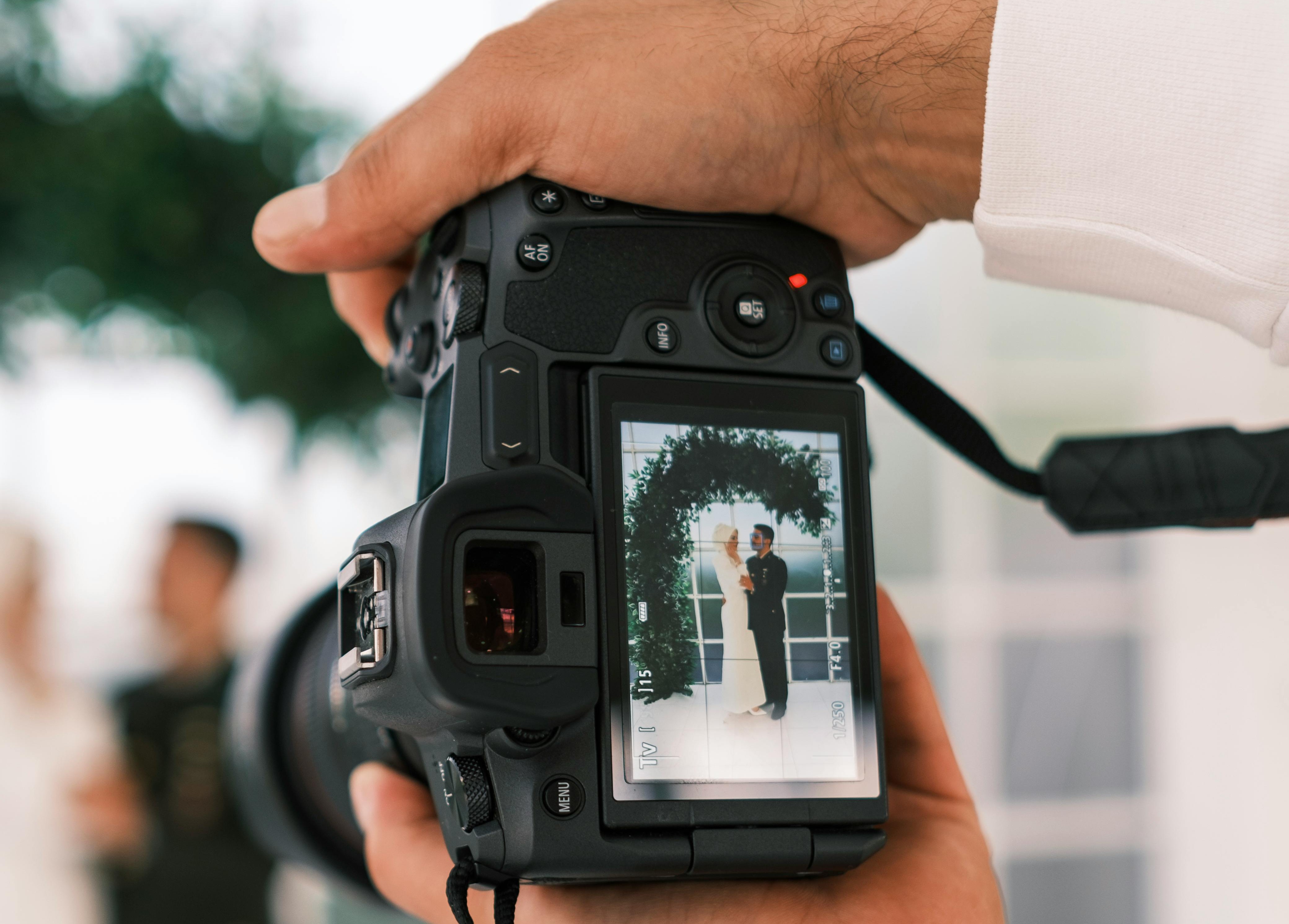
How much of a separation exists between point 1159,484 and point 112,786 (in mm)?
1857

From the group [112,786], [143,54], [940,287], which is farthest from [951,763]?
[940,287]

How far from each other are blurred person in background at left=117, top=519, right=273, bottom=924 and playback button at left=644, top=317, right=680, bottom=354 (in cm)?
159

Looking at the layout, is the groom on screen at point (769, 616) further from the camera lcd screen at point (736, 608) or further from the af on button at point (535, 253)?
the af on button at point (535, 253)

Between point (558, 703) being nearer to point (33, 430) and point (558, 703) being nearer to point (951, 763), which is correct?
point (951, 763)

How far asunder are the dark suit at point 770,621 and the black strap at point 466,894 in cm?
14

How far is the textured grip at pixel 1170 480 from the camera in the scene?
57cm

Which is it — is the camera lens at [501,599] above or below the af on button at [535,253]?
below

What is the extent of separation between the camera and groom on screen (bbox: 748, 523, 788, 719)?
0.50m

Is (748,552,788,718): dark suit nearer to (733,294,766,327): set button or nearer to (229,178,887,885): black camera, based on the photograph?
(229,178,887,885): black camera

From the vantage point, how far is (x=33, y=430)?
79.8 inches

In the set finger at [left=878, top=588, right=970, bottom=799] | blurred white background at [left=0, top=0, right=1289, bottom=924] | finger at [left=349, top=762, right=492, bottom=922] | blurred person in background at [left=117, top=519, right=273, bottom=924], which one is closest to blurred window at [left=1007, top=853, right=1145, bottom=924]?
blurred white background at [left=0, top=0, right=1289, bottom=924]

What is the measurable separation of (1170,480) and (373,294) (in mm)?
507

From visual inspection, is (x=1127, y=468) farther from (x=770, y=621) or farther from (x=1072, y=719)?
(x=1072, y=719)

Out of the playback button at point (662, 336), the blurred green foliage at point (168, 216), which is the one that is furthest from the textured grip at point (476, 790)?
the blurred green foliage at point (168, 216)
